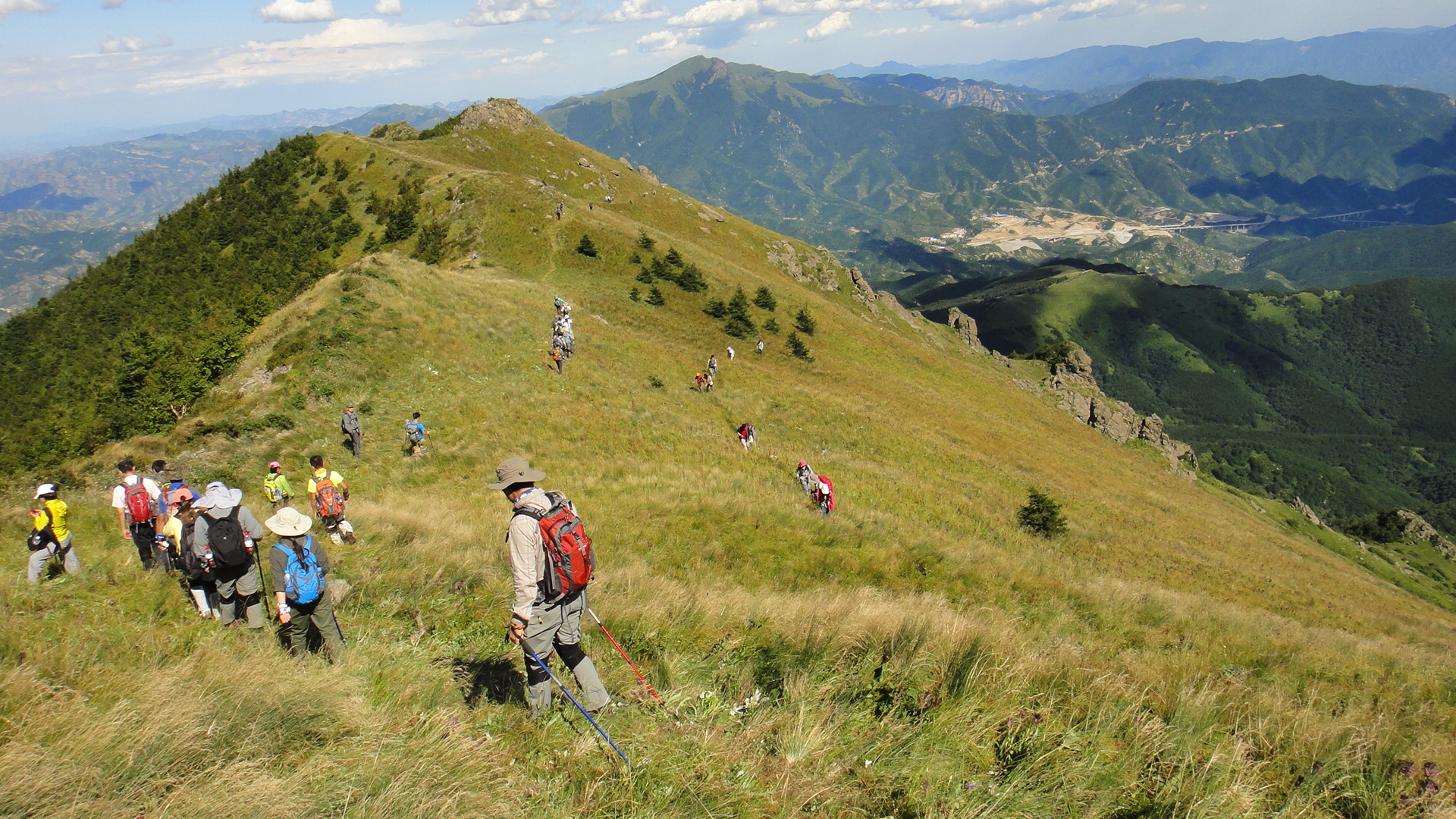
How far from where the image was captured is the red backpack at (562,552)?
583 cm

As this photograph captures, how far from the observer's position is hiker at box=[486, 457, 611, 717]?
19.2ft

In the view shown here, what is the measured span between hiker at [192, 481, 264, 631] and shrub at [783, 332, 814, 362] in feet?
147

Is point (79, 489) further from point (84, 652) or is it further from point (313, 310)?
point (84, 652)

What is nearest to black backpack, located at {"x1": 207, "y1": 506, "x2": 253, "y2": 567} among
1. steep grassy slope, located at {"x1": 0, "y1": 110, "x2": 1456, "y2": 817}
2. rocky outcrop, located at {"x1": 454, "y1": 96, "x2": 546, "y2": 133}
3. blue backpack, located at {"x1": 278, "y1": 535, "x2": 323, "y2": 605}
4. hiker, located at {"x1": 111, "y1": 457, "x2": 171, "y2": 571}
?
steep grassy slope, located at {"x1": 0, "y1": 110, "x2": 1456, "y2": 817}

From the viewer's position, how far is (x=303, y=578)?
6.97m

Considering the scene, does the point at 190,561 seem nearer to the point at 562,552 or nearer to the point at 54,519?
the point at 54,519

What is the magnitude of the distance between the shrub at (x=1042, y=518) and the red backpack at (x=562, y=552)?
22996mm

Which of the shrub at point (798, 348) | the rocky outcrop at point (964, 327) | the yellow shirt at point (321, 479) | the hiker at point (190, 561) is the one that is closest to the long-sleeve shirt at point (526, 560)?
the hiker at point (190, 561)

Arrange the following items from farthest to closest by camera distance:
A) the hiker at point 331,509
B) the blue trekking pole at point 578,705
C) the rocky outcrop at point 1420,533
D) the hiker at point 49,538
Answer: the rocky outcrop at point 1420,533
the hiker at point 331,509
the hiker at point 49,538
the blue trekking pole at point 578,705

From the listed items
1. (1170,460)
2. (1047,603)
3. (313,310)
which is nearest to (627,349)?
(313,310)

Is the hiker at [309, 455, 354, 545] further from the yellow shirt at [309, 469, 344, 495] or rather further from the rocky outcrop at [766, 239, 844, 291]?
the rocky outcrop at [766, 239, 844, 291]

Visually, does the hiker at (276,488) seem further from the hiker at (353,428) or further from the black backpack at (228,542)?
the black backpack at (228,542)

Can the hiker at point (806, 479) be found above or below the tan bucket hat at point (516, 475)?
below

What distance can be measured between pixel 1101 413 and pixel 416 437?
90.2 meters
